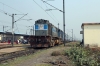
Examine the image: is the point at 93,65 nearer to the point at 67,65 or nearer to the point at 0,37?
the point at 67,65

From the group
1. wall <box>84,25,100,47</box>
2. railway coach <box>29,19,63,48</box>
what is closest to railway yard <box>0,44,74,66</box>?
railway coach <box>29,19,63,48</box>

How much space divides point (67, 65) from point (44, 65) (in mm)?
1355

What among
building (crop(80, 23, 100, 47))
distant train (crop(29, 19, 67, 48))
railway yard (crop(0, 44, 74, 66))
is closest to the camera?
railway yard (crop(0, 44, 74, 66))

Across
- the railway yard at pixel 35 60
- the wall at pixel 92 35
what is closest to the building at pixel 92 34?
the wall at pixel 92 35

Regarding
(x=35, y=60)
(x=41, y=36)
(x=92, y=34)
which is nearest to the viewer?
(x=35, y=60)

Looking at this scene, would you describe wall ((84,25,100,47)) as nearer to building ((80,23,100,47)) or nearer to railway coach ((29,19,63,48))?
building ((80,23,100,47))

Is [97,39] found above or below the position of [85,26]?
below

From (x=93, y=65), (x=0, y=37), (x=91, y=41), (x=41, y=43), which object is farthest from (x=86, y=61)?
(x=0, y=37)

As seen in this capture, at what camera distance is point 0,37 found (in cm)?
8594

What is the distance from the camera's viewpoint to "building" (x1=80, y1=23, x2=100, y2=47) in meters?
27.7

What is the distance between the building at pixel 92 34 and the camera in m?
27.7

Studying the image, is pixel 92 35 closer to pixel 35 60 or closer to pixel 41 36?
pixel 41 36

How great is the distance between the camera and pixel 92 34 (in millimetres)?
27859

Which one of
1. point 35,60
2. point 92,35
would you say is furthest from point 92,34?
point 35,60
